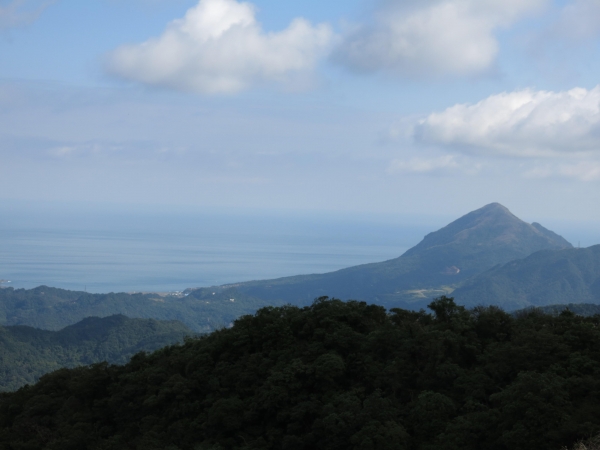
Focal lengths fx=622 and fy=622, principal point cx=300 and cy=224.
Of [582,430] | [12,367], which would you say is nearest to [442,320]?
[582,430]

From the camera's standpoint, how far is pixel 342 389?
1994 cm

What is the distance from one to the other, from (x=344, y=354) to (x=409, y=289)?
524 feet

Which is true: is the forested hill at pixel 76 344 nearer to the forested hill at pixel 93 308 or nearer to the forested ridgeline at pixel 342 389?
the forested hill at pixel 93 308

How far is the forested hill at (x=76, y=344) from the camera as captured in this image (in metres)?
80.8

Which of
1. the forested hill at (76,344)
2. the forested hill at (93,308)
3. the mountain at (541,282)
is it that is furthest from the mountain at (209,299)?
the forested hill at (76,344)

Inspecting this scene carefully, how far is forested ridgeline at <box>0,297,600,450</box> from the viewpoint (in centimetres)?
1593

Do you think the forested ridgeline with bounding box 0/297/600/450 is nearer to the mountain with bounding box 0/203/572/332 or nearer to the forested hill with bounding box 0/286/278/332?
the mountain with bounding box 0/203/572/332

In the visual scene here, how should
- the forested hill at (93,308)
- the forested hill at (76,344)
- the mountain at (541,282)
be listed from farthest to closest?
the mountain at (541,282), the forested hill at (93,308), the forested hill at (76,344)

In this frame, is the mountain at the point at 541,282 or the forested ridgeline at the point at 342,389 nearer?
the forested ridgeline at the point at 342,389

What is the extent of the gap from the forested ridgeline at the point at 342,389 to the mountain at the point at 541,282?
449 ft

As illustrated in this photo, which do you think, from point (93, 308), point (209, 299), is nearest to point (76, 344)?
point (93, 308)

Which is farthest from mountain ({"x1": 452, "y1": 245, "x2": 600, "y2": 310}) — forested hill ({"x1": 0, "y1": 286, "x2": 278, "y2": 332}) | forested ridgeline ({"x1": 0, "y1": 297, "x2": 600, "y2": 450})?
forested ridgeline ({"x1": 0, "y1": 297, "x2": 600, "y2": 450})

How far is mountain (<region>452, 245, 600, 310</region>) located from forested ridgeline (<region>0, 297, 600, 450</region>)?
136714 mm

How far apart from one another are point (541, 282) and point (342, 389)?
166 m
